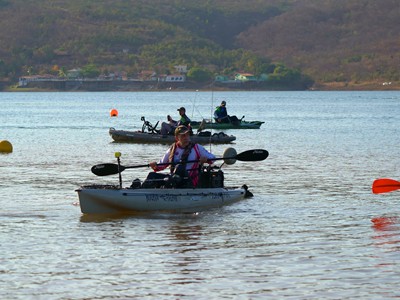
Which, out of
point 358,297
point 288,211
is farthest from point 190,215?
point 358,297

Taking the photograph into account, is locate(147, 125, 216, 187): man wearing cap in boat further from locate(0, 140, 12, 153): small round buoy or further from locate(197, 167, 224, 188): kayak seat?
locate(0, 140, 12, 153): small round buoy

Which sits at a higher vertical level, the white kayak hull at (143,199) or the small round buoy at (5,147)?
the white kayak hull at (143,199)

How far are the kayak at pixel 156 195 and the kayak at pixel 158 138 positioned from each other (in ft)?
70.3

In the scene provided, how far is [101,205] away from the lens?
21.1m

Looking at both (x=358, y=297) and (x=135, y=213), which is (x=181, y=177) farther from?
(x=358, y=297)

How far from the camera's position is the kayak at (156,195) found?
21000 mm

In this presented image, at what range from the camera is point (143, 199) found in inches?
838

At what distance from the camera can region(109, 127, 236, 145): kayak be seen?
147ft

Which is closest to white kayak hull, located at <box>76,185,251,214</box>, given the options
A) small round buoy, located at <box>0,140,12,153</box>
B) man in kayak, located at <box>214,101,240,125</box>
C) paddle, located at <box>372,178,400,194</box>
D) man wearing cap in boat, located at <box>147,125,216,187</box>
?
man wearing cap in boat, located at <box>147,125,216,187</box>

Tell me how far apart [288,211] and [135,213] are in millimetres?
3533

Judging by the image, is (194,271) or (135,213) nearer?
(194,271)

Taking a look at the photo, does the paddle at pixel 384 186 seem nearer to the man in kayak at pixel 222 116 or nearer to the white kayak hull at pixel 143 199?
the white kayak hull at pixel 143 199

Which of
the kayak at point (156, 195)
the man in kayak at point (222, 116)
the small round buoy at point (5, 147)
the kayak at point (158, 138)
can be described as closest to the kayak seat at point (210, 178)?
the kayak at point (156, 195)

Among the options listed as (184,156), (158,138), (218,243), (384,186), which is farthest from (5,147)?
(218,243)
